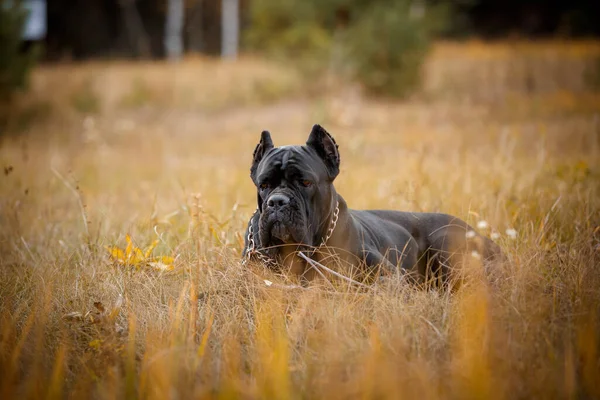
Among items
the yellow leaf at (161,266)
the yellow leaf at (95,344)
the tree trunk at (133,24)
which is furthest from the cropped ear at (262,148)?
the tree trunk at (133,24)

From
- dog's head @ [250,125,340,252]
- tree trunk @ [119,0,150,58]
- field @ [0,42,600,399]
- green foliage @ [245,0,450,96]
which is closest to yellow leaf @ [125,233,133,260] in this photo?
field @ [0,42,600,399]

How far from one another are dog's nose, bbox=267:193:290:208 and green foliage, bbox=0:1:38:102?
37.7 feet

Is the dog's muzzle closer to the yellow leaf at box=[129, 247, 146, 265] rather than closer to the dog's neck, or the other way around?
the dog's neck

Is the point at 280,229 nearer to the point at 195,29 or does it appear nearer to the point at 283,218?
the point at 283,218

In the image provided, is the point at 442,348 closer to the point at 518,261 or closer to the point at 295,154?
the point at 518,261

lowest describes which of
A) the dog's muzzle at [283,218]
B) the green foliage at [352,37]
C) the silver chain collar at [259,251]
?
the silver chain collar at [259,251]

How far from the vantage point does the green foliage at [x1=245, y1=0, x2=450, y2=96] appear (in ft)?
47.3

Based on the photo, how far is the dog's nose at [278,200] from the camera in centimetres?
328

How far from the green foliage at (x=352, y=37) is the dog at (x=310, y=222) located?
11.3 m

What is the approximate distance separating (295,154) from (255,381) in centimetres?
147

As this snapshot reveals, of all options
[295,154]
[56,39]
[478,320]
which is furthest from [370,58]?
[56,39]

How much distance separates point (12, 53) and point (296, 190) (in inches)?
466

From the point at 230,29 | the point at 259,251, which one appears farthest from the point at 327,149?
the point at 230,29

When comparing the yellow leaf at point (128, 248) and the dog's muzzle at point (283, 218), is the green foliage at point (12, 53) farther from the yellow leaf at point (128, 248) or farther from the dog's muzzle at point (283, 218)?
the dog's muzzle at point (283, 218)
